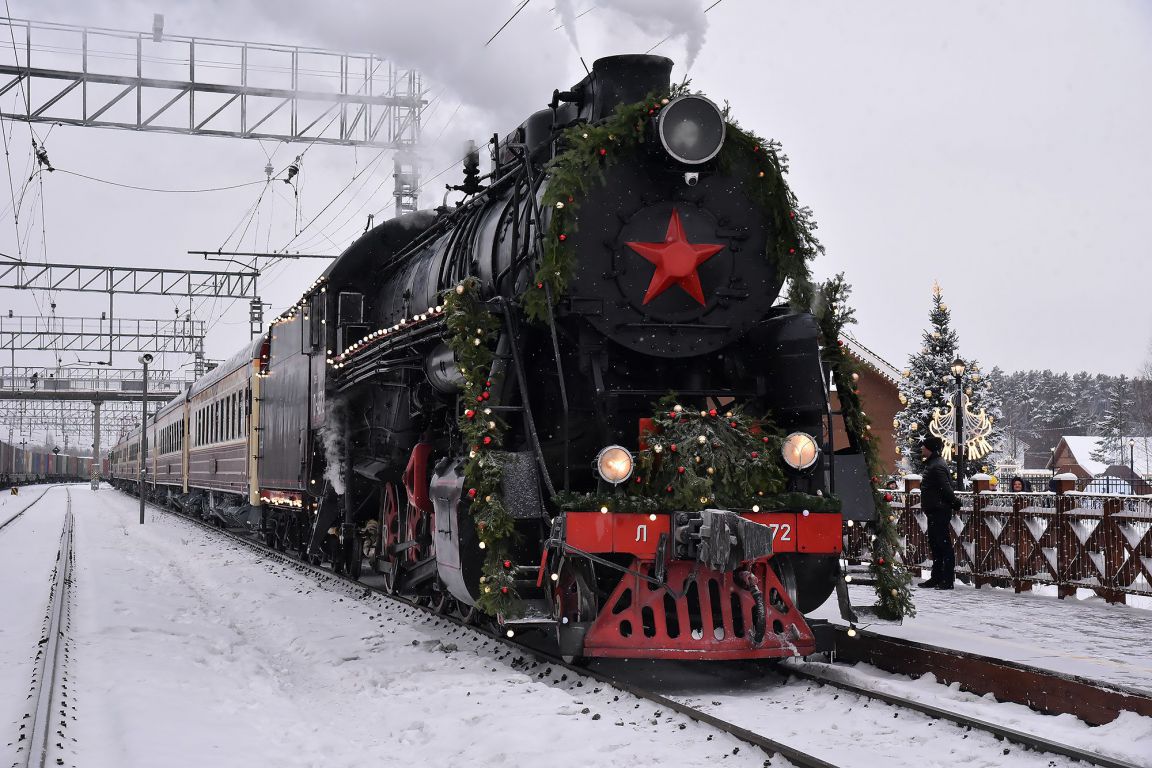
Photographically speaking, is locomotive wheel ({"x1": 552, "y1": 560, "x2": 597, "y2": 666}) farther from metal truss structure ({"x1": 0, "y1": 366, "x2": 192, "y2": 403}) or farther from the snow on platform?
metal truss structure ({"x1": 0, "y1": 366, "x2": 192, "y2": 403})

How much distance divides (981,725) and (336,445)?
7.19 metres

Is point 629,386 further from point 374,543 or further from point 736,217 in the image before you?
point 374,543

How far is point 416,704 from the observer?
6168 millimetres

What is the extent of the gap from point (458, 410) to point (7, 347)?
38.4 m

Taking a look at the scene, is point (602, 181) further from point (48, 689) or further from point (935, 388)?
point (935, 388)

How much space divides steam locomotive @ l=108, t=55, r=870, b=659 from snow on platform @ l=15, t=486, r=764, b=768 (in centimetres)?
56

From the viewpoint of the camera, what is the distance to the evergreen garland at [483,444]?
6.65 metres

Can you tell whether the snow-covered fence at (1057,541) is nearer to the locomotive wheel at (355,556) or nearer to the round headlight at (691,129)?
the locomotive wheel at (355,556)

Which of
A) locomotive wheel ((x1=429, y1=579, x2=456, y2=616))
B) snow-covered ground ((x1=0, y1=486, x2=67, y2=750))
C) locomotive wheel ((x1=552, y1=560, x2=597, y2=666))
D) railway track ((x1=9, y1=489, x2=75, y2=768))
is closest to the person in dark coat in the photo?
locomotive wheel ((x1=429, y1=579, x2=456, y2=616))

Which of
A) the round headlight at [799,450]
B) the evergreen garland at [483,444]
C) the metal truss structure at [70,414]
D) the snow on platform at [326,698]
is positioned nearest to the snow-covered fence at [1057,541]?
the round headlight at [799,450]

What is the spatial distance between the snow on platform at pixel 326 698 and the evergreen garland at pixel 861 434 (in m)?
→ 2.41

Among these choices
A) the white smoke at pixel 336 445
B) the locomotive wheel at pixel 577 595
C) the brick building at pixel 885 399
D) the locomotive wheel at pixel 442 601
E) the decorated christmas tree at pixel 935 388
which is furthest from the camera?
the brick building at pixel 885 399

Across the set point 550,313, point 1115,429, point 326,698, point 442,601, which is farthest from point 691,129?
point 1115,429

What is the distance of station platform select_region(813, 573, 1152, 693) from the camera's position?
6.85 metres
